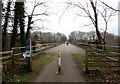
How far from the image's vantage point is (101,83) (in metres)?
3.68

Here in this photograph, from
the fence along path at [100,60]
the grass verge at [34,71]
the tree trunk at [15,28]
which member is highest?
the tree trunk at [15,28]

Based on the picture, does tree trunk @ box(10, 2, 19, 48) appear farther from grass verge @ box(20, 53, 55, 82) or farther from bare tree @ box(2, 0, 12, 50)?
grass verge @ box(20, 53, 55, 82)

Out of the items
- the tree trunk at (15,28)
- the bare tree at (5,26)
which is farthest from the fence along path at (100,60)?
the bare tree at (5,26)

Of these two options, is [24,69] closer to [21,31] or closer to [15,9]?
[21,31]

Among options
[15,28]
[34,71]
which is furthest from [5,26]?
[34,71]


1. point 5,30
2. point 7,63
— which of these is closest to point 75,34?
point 5,30

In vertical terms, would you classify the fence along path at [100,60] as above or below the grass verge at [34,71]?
above

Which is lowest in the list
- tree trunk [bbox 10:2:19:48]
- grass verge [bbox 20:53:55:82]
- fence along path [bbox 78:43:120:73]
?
grass verge [bbox 20:53:55:82]

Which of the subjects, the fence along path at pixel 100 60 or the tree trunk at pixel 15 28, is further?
the tree trunk at pixel 15 28

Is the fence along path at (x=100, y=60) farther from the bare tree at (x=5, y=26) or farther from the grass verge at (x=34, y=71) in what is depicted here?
the bare tree at (x=5, y=26)

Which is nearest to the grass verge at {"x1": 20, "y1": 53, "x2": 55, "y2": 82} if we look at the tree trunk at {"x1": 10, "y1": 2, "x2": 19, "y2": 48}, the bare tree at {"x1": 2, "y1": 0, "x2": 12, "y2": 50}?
the tree trunk at {"x1": 10, "y1": 2, "x2": 19, "y2": 48}

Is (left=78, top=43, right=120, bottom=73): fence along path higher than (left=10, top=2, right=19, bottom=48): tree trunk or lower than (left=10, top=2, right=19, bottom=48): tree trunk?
lower

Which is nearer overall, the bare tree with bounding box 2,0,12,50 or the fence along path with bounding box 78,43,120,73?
the fence along path with bounding box 78,43,120,73

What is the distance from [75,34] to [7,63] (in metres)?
89.8
